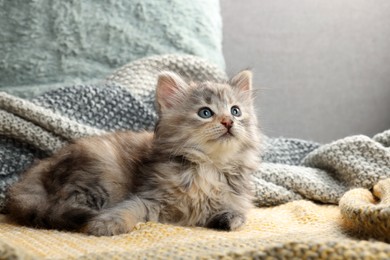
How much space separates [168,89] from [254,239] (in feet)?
2.35

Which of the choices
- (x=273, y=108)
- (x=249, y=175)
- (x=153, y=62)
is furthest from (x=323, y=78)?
(x=249, y=175)

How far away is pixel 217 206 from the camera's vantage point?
139 cm

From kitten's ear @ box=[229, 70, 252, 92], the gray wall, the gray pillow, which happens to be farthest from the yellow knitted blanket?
the gray wall

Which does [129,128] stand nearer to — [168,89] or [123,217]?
[168,89]

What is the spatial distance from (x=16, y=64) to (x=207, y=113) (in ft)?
2.93

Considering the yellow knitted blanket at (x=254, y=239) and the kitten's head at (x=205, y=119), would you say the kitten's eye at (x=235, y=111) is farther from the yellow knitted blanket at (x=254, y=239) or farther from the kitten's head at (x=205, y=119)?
the yellow knitted blanket at (x=254, y=239)

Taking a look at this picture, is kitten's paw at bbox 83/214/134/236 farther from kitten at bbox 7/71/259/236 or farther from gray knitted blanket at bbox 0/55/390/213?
gray knitted blanket at bbox 0/55/390/213

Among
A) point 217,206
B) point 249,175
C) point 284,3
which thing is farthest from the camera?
point 284,3

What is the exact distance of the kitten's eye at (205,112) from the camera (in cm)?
143

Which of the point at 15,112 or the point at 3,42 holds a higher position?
the point at 3,42

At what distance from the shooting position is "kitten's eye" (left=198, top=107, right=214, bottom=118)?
4.70 feet

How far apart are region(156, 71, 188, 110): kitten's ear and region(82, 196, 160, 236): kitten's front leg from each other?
0.33 m

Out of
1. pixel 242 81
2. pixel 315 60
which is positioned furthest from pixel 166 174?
pixel 315 60

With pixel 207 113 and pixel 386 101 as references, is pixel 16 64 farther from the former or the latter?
pixel 386 101
